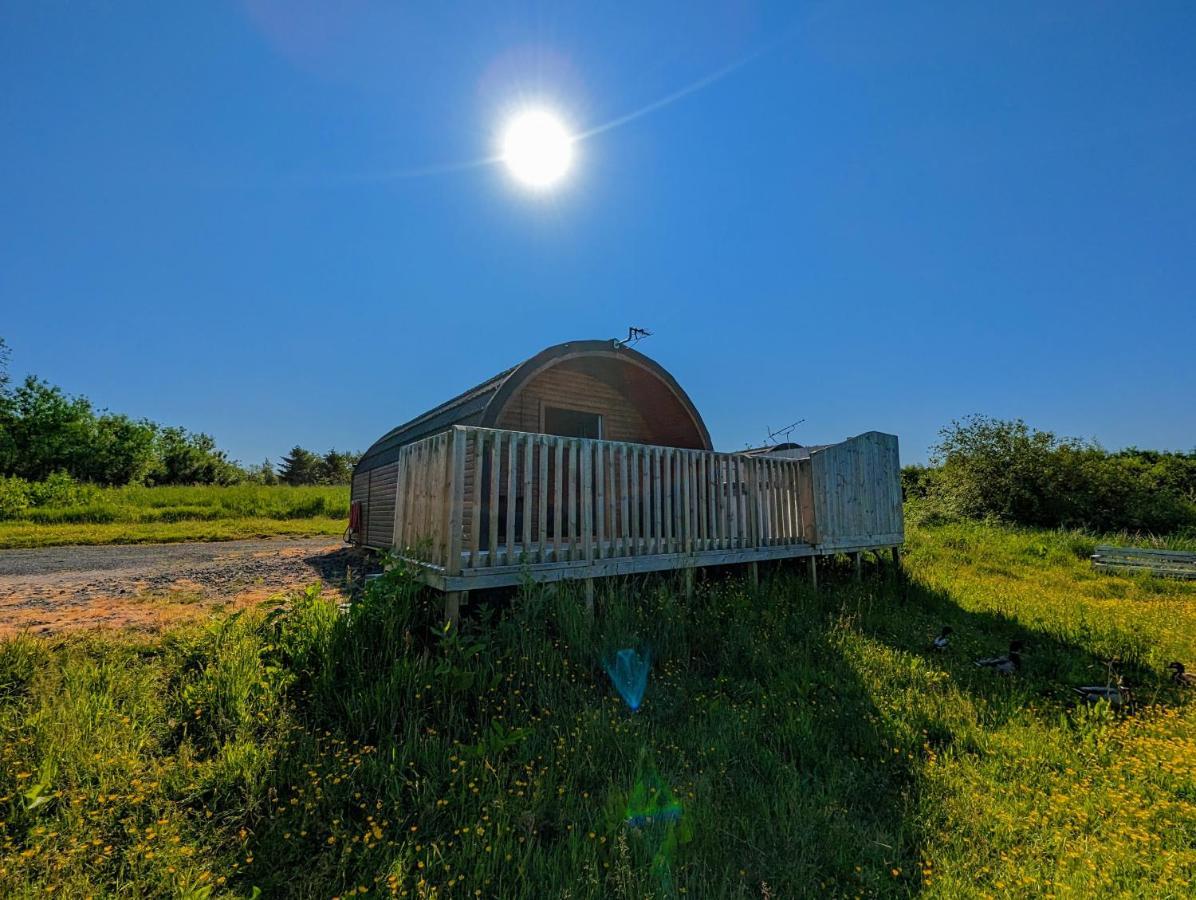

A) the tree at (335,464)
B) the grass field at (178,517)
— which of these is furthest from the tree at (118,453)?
the tree at (335,464)

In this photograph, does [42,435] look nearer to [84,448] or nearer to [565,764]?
[84,448]

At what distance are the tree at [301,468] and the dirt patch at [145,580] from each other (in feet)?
153

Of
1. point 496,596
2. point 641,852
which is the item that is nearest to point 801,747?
point 641,852

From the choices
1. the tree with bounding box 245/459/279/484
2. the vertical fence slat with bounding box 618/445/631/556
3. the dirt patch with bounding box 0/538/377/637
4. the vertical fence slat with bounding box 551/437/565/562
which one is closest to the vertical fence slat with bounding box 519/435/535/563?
the vertical fence slat with bounding box 551/437/565/562

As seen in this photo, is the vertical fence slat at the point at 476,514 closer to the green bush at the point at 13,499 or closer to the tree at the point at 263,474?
the green bush at the point at 13,499

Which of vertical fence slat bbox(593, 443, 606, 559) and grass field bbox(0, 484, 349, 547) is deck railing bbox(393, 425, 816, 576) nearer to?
vertical fence slat bbox(593, 443, 606, 559)

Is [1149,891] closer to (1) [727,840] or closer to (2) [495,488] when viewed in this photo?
(1) [727,840]

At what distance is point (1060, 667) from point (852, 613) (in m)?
2.08

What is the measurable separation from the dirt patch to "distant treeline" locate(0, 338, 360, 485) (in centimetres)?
1732

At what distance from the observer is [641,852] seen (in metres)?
2.40

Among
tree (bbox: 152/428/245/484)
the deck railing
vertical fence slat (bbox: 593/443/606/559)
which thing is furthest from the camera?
tree (bbox: 152/428/245/484)

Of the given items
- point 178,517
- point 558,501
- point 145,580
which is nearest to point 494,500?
point 558,501

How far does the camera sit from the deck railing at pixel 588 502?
4819 millimetres

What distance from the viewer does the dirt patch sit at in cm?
489
